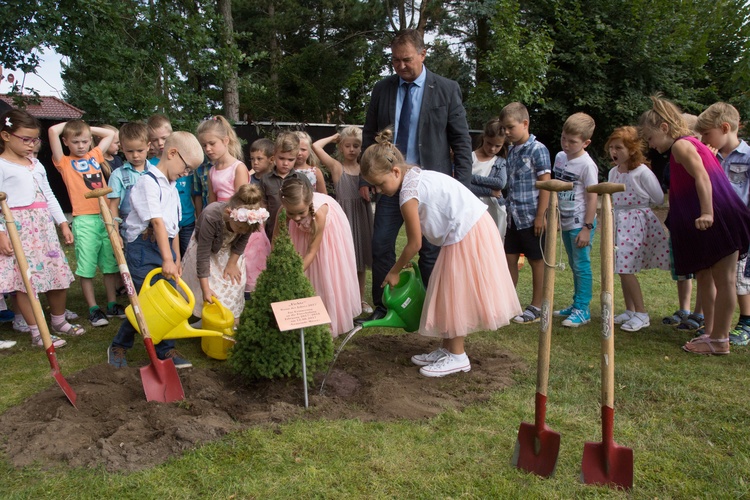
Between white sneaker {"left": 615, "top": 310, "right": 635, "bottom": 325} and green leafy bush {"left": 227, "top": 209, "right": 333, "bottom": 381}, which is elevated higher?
green leafy bush {"left": 227, "top": 209, "right": 333, "bottom": 381}

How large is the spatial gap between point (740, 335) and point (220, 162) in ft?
14.5

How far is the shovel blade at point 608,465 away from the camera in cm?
243

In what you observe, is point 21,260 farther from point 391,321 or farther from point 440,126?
point 440,126

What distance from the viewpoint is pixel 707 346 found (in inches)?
164

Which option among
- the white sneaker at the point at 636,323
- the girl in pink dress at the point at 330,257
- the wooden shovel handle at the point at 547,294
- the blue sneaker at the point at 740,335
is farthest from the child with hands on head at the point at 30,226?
the blue sneaker at the point at 740,335

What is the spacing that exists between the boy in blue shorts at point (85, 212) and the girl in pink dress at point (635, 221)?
453 cm

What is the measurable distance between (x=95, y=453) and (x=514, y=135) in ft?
12.8

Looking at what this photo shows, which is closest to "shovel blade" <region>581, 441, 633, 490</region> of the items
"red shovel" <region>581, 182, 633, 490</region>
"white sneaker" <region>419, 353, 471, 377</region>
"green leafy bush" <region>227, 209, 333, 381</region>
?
"red shovel" <region>581, 182, 633, 490</region>

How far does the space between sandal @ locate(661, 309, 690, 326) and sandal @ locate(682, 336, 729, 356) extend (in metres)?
0.77

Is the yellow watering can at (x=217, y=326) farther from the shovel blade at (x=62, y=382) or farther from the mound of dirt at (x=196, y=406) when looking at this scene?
the shovel blade at (x=62, y=382)

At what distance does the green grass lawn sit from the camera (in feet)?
8.15

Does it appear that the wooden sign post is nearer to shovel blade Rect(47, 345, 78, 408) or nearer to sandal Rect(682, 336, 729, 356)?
shovel blade Rect(47, 345, 78, 408)

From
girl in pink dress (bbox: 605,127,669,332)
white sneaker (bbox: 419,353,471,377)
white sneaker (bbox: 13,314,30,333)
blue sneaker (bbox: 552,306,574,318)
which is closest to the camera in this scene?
white sneaker (bbox: 419,353,471,377)

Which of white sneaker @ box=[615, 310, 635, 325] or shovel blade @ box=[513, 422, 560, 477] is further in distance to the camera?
white sneaker @ box=[615, 310, 635, 325]
